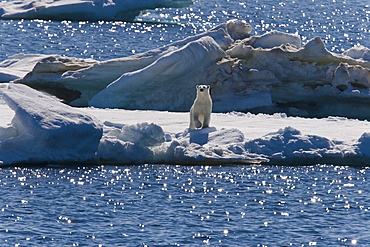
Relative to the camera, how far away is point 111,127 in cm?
1631

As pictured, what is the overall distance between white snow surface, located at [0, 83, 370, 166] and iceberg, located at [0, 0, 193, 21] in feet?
85.9

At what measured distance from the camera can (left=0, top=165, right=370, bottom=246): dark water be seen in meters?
11.0

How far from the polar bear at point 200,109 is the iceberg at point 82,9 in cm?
2585

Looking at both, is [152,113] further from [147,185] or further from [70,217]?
[70,217]

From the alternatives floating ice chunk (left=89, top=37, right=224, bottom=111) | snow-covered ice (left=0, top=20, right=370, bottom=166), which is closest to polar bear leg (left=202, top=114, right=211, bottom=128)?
snow-covered ice (left=0, top=20, right=370, bottom=166)

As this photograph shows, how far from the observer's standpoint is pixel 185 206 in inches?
492

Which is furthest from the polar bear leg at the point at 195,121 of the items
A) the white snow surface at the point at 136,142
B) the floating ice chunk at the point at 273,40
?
the floating ice chunk at the point at 273,40

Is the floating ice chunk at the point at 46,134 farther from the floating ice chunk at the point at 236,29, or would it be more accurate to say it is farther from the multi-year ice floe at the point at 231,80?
the floating ice chunk at the point at 236,29

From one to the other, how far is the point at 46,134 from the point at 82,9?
93.4 ft

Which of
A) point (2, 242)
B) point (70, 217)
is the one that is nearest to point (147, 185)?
point (70, 217)

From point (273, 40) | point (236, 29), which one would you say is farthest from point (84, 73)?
point (273, 40)

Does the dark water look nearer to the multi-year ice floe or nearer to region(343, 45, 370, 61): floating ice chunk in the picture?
the multi-year ice floe

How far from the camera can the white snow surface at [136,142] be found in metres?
14.9

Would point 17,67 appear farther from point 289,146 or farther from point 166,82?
point 289,146
